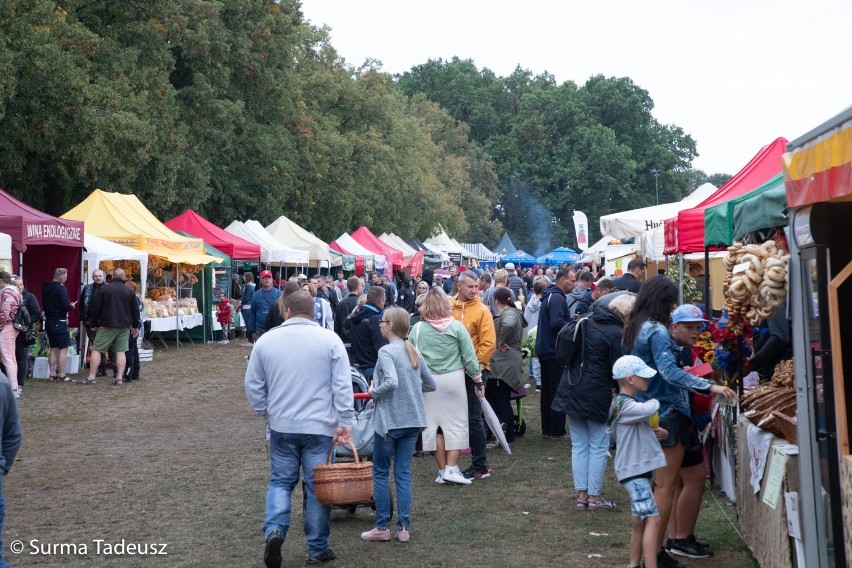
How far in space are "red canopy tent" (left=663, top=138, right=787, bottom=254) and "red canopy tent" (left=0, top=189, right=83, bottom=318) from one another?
34.5ft

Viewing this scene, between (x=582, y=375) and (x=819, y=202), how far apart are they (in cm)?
386

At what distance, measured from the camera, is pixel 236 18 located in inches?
1320

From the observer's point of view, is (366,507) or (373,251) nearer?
(366,507)

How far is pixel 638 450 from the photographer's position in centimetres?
603

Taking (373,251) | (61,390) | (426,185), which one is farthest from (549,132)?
(61,390)

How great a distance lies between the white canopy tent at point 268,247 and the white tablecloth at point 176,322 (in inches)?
138

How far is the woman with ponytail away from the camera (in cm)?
729

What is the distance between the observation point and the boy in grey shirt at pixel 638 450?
591cm

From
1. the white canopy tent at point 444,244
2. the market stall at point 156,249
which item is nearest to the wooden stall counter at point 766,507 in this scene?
the market stall at point 156,249

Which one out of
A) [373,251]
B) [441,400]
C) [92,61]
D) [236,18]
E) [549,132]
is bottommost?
[441,400]

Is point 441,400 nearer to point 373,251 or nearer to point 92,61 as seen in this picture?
point 92,61

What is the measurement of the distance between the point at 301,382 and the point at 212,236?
2194 cm

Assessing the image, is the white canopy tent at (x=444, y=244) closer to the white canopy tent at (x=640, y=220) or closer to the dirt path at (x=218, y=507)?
the white canopy tent at (x=640, y=220)

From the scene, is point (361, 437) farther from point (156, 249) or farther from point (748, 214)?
point (156, 249)
